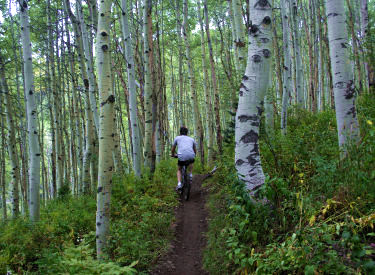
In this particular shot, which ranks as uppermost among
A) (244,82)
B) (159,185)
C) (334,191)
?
(244,82)

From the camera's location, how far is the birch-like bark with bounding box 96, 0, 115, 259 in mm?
4109

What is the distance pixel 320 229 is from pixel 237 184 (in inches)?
56.0

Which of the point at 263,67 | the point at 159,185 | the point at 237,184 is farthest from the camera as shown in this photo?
the point at 159,185

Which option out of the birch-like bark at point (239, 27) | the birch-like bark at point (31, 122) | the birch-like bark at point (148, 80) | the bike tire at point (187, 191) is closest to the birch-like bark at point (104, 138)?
the birch-like bark at point (31, 122)

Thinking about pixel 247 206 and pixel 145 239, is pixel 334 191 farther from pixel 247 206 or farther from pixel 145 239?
pixel 145 239

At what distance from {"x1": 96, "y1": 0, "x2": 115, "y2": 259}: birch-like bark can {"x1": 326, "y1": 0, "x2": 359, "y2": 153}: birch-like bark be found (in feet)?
11.6

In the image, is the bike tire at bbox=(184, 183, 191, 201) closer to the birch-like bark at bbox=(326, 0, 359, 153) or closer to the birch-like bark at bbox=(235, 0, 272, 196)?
the birch-like bark at bbox=(235, 0, 272, 196)

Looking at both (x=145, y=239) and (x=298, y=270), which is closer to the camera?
(x=298, y=270)

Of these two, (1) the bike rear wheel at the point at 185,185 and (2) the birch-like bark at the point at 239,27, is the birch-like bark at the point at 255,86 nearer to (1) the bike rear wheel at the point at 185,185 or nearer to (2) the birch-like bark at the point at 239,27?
(1) the bike rear wheel at the point at 185,185

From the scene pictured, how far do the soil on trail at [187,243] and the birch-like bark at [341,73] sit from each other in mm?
2891

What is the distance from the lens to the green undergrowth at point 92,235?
378 cm

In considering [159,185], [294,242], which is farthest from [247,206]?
[159,185]

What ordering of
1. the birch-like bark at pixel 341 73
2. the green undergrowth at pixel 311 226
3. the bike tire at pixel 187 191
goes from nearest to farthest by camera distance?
the green undergrowth at pixel 311 226, the birch-like bark at pixel 341 73, the bike tire at pixel 187 191

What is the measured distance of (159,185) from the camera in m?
8.05
